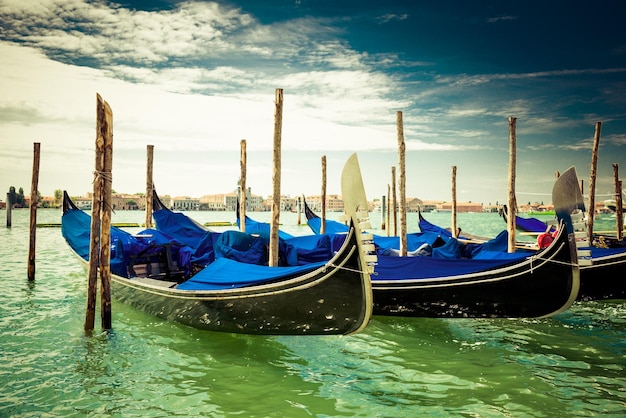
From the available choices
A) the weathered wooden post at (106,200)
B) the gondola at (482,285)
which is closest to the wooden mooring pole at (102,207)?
the weathered wooden post at (106,200)

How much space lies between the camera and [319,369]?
4000 millimetres

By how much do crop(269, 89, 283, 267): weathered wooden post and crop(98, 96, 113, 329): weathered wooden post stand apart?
2205 mm

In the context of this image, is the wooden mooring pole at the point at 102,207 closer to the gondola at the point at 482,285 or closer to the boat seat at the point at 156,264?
the boat seat at the point at 156,264

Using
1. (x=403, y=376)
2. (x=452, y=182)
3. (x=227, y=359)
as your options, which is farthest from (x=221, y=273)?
(x=452, y=182)

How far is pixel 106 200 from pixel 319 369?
2.82m

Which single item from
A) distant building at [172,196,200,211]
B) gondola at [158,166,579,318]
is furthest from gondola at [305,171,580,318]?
distant building at [172,196,200,211]

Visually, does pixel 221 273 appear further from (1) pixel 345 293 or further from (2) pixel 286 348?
(1) pixel 345 293

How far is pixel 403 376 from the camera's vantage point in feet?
12.6

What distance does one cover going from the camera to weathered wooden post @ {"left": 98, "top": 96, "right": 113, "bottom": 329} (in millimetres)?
4699

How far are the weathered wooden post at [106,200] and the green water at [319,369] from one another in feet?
1.81

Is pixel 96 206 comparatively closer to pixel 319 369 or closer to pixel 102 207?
pixel 102 207

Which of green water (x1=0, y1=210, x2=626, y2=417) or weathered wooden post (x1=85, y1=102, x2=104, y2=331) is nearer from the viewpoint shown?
green water (x1=0, y1=210, x2=626, y2=417)

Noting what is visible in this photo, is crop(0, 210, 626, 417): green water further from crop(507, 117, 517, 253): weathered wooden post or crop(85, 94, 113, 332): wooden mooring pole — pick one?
crop(507, 117, 517, 253): weathered wooden post

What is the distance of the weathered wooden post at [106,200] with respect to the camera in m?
4.70
